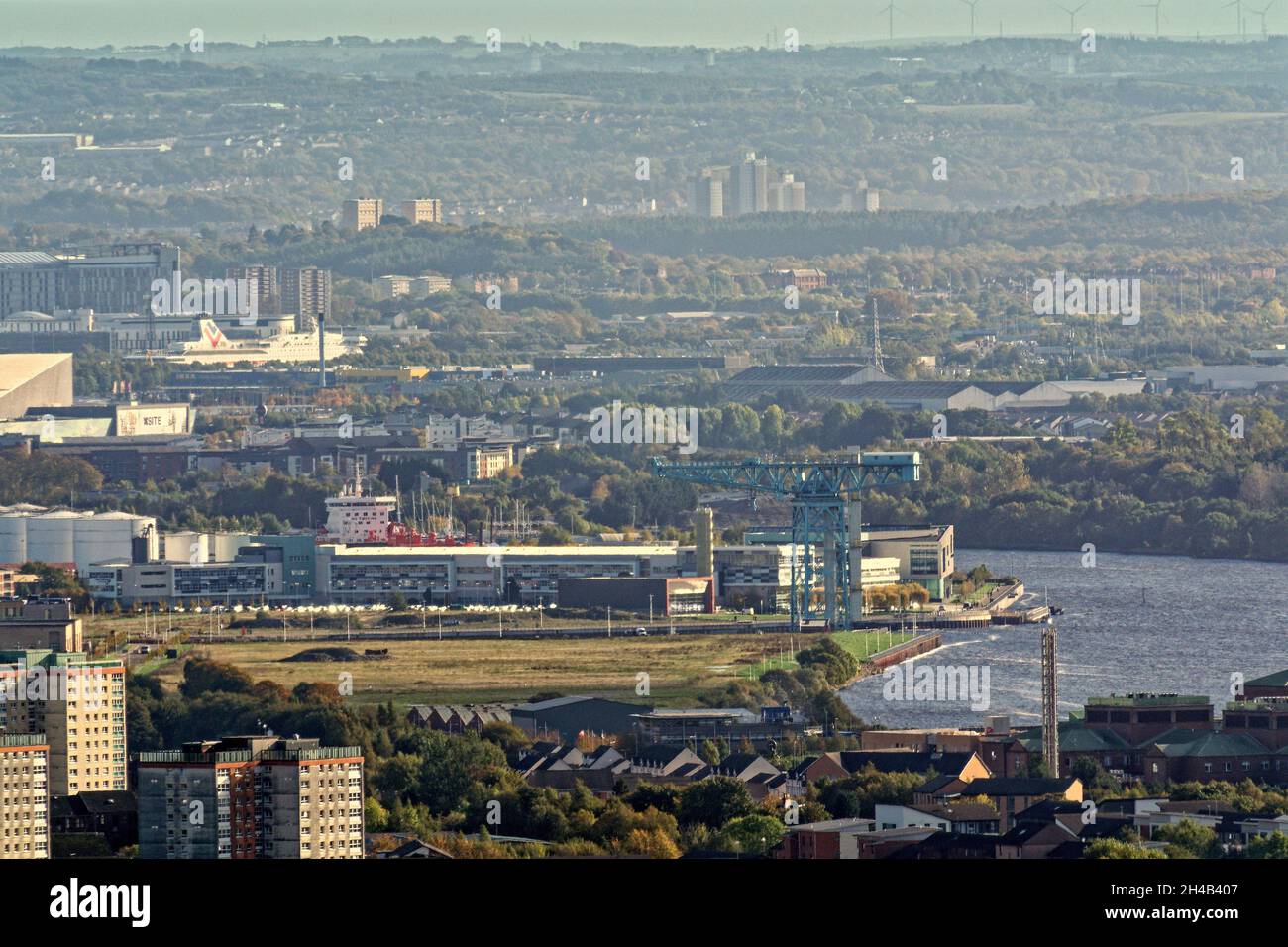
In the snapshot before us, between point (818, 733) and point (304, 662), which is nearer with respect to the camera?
point (818, 733)

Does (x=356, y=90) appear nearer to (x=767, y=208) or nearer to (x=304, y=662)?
(x=767, y=208)

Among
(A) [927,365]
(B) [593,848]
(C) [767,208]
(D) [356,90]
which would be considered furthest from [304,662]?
(D) [356,90]

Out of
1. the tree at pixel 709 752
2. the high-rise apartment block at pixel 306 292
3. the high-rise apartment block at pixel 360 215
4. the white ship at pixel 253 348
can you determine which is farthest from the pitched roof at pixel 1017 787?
the high-rise apartment block at pixel 360 215

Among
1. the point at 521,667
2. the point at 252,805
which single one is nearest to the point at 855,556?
the point at 521,667

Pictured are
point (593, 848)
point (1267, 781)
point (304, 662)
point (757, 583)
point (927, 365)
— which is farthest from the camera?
point (927, 365)

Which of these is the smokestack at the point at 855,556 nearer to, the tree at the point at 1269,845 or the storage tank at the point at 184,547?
the storage tank at the point at 184,547
